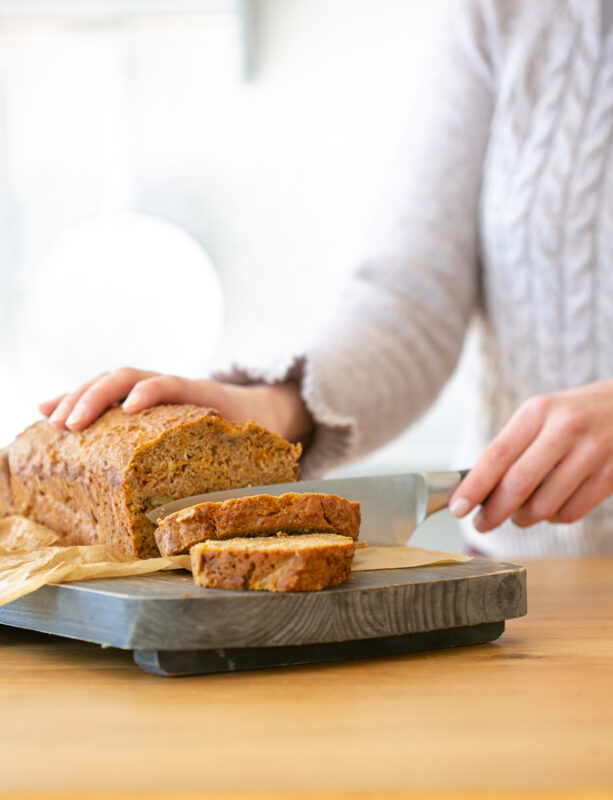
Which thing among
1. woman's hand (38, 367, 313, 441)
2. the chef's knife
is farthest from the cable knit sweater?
the chef's knife

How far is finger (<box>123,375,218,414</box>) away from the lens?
60.9 inches

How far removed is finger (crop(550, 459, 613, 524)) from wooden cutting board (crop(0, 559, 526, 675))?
1.46ft

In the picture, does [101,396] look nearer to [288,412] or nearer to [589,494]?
[288,412]

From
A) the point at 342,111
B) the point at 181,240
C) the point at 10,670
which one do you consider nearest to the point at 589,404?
the point at 10,670

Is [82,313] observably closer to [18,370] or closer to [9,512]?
[18,370]

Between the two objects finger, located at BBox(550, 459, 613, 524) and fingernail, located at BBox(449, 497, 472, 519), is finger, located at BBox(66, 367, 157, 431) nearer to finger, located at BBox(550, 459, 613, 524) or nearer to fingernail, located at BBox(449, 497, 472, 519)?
fingernail, located at BBox(449, 497, 472, 519)

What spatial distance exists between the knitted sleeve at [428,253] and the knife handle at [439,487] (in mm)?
539

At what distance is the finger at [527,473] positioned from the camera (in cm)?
159

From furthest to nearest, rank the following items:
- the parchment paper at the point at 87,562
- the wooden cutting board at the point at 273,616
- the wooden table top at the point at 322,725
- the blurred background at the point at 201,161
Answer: the blurred background at the point at 201,161 < the parchment paper at the point at 87,562 < the wooden cutting board at the point at 273,616 < the wooden table top at the point at 322,725

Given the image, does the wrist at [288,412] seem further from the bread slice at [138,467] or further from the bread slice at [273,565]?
the bread slice at [273,565]

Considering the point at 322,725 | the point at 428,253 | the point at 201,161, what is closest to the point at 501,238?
the point at 428,253

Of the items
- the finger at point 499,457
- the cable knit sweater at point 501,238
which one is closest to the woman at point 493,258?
the cable knit sweater at point 501,238

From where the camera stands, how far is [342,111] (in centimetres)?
449

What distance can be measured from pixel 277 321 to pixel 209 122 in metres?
1.02
